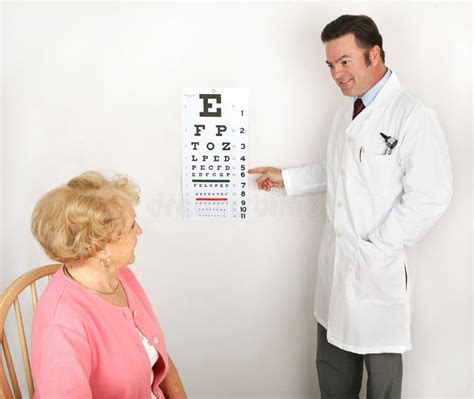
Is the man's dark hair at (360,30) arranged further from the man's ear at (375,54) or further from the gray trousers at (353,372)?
the gray trousers at (353,372)

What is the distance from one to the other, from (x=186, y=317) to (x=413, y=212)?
1005 mm

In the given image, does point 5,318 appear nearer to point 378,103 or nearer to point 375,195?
point 375,195

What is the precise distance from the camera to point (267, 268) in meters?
1.99

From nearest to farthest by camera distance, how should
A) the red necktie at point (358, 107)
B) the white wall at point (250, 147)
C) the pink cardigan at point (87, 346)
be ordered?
the pink cardigan at point (87, 346)
the red necktie at point (358, 107)
the white wall at point (250, 147)

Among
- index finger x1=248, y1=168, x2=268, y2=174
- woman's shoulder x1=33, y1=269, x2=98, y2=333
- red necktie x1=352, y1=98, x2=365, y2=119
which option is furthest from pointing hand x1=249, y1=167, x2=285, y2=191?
woman's shoulder x1=33, y1=269, x2=98, y2=333

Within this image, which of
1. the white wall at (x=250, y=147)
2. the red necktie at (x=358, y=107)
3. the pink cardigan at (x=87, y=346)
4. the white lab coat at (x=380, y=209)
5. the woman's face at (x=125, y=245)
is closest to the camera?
the pink cardigan at (x=87, y=346)

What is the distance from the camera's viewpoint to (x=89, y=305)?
113 centimetres

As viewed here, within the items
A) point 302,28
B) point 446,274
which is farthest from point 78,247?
point 446,274

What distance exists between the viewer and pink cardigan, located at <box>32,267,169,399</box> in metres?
1.03

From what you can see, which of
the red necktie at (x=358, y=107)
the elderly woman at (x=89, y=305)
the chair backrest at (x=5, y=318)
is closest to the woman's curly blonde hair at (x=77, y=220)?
the elderly woman at (x=89, y=305)

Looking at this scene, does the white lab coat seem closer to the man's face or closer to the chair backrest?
the man's face

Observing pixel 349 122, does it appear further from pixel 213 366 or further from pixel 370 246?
pixel 213 366

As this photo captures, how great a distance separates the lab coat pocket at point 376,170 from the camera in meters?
1.51

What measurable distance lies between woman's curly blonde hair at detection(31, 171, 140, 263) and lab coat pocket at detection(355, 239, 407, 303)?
2.54 ft
